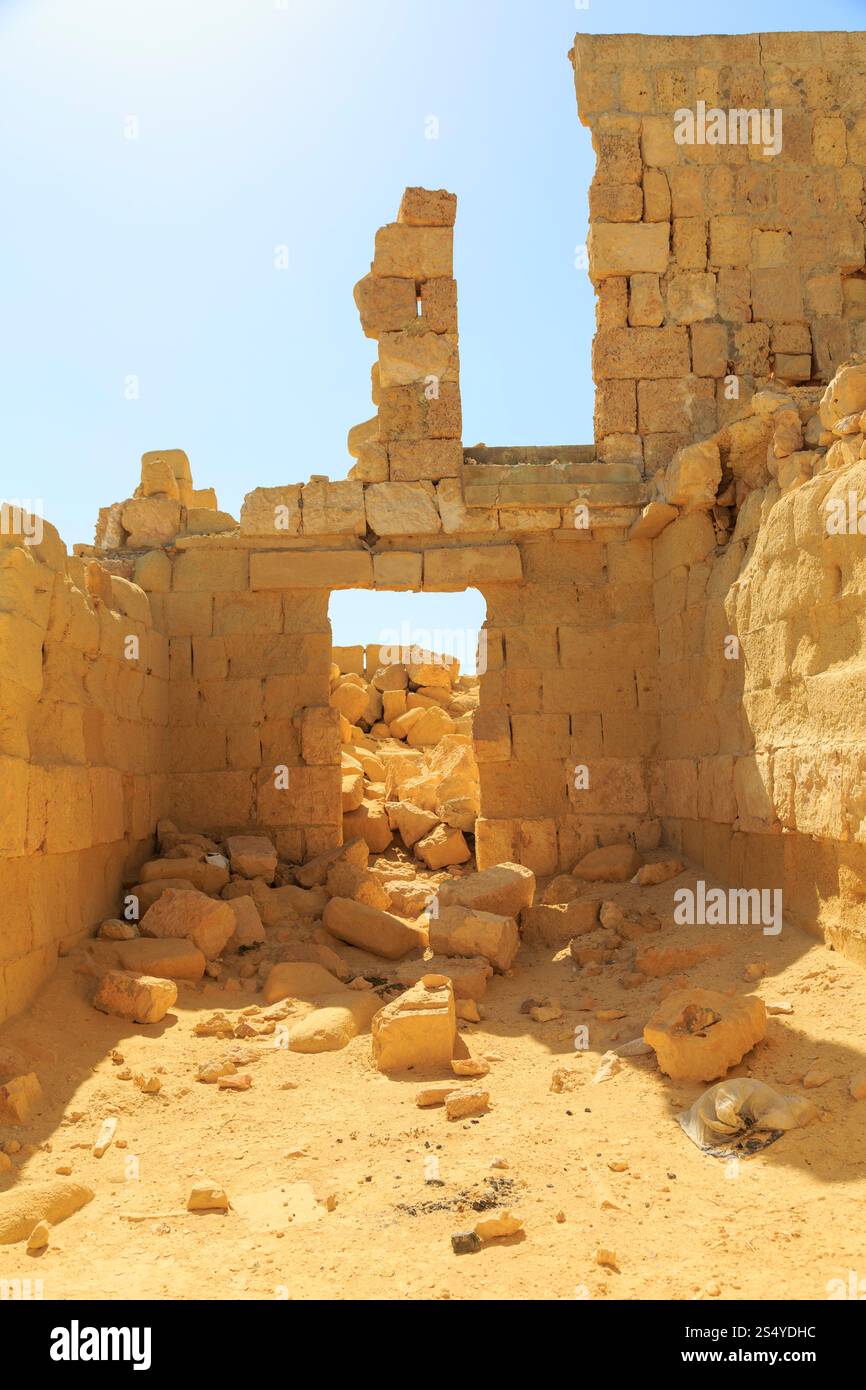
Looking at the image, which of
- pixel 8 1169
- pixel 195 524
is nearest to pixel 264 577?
pixel 195 524

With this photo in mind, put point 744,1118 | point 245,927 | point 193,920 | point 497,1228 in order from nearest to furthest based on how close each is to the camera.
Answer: point 497,1228, point 744,1118, point 193,920, point 245,927

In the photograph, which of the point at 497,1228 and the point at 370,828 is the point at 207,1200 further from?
the point at 370,828

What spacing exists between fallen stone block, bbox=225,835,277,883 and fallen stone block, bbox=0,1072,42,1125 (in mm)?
3339

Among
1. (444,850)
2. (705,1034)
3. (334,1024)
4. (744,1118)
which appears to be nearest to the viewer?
(744,1118)

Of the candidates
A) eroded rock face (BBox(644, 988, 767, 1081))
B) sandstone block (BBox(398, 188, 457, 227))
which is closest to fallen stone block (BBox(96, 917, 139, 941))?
eroded rock face (BBox(644, 988, 767, 1081))

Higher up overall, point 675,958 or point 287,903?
point 287,903

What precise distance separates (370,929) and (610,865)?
2.09 m

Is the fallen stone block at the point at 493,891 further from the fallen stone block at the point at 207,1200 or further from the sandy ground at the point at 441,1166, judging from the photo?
the fallen stone block at the point at 207,1200

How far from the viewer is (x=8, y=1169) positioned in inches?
158

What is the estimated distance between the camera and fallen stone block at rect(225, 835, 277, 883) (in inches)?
312

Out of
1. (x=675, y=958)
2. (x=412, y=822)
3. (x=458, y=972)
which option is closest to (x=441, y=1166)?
(x=458, y=972)

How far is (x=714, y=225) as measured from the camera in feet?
30.4
